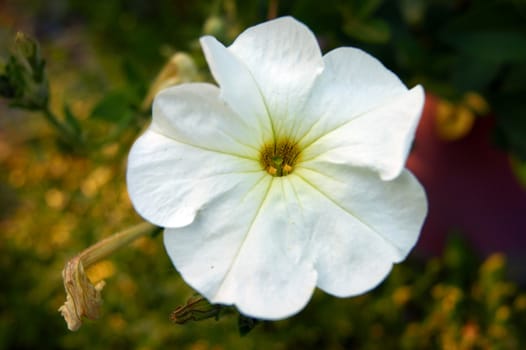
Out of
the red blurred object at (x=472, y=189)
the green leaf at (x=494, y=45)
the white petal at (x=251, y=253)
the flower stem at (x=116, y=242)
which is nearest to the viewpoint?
the white petal at (x=251, y=253)

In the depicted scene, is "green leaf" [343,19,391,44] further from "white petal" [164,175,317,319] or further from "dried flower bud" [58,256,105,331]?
"dried flower bud" [58,256,105,331]

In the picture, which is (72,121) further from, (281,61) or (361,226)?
(361,226)

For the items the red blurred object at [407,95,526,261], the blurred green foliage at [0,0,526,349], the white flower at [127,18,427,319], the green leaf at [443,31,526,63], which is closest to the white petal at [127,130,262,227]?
the white flower at [127,18,427,319]

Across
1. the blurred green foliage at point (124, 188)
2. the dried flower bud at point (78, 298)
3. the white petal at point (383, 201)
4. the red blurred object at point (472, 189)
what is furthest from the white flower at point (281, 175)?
the red blurred object at point (472, 189)

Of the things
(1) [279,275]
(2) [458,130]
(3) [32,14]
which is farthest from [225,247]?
(3) [32,14]

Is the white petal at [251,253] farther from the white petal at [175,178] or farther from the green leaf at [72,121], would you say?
the green leaf at [72,121]
